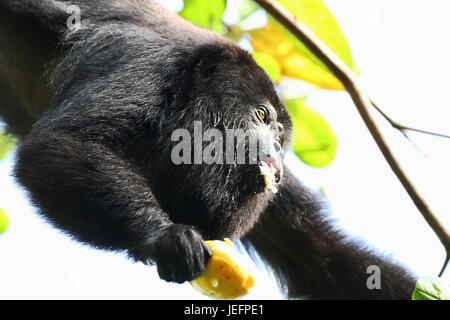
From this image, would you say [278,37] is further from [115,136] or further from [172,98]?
[115,136]

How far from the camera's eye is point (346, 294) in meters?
5.24

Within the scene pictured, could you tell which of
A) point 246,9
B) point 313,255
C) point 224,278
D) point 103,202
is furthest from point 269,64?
point 224,278

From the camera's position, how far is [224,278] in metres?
2.90

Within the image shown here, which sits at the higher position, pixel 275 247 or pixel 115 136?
pixel 115 136

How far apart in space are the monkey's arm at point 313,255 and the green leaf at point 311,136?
376 mm

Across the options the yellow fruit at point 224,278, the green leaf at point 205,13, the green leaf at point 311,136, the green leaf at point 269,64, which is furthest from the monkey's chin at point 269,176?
the green leaf at point 205,13

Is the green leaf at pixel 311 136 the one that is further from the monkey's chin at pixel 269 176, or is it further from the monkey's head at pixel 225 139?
the monkey's chin at pixel 269 176

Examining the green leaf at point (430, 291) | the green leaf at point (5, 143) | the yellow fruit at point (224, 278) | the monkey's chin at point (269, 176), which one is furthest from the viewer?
the green leaf at point (5, 143)

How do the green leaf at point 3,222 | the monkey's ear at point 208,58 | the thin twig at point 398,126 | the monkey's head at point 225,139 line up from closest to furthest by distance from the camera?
the thin twig at point 398,126 < the monkey's head at point 225,139 < the monkey's ear at point 208,58 < the green leaf at point 3,222

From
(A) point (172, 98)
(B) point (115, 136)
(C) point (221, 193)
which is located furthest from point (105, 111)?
(C) point (221, 193)

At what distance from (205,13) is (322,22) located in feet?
3.54

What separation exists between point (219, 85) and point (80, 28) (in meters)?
1.04

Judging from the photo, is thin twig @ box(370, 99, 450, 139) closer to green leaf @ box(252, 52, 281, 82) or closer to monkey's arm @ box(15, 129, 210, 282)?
monkey's arm @ box(15, 129, 210, 282)

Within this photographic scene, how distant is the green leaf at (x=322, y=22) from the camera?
4.01m
